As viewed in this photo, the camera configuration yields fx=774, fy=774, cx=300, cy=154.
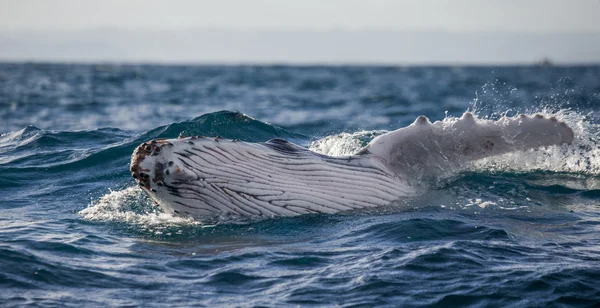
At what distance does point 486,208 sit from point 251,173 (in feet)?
10.9

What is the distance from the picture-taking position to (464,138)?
1040 centimetres

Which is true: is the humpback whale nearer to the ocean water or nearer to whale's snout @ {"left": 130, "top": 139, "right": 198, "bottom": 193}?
whale's snout @ {"left": 130, "top": 139, "right": 198, "bottom": 193}

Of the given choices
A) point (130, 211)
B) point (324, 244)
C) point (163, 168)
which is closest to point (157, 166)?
point (163, 168)

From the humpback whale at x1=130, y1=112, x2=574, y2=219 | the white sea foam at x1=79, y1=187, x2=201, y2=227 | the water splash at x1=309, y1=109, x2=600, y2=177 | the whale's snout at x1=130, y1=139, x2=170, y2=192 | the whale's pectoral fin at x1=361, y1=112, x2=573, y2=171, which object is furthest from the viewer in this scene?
the water splash at x1=309, y1=109, x2=600, y2=177

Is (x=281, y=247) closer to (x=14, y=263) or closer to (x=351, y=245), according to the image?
(x=351, y=245)

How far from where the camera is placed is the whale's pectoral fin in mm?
10336

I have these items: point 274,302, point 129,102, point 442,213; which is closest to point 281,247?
point 274,302

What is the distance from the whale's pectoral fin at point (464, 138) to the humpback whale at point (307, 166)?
0.01 m

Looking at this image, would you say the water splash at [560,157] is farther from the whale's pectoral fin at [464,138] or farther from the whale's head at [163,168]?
the whale's head at [163,168]

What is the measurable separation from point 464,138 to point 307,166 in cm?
222

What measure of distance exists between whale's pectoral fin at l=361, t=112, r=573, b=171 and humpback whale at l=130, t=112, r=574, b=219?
0.04ft

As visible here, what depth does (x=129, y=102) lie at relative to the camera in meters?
37.5

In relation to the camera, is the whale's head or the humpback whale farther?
the humpback whale

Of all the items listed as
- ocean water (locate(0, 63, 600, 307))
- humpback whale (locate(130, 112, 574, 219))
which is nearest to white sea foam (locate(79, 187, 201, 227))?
ocean water (locate(0, 63, 600, 307))
